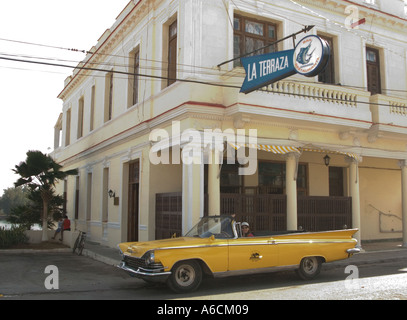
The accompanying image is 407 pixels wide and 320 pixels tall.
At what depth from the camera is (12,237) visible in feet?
57.4

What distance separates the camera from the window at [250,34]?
14.0 m

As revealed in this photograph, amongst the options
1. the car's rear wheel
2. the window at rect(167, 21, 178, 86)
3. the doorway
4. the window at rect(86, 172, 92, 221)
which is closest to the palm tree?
the window at rect(86, 172, 92, 221)

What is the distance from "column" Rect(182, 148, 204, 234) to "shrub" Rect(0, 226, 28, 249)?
880 cm

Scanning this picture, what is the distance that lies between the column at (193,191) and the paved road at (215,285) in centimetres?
238

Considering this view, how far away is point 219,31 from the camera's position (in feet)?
43.7

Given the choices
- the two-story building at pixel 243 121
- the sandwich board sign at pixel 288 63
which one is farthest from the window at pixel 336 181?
the sandwich board sign at pixel 288 63

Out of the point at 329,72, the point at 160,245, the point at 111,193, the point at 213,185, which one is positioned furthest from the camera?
the point at 111,193

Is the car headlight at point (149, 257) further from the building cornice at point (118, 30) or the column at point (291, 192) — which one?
the building cornice at point (118, 30)

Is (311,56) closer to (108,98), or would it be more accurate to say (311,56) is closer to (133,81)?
(133,81)

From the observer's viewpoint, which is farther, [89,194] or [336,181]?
[89,194]

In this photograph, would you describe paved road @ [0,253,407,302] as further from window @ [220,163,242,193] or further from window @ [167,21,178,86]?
window @ [167,21,178,86]

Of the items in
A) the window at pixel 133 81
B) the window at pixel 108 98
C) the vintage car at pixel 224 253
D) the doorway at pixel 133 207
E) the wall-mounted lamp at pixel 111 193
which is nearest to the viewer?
the vintage car at pixel 224 253

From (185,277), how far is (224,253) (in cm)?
94

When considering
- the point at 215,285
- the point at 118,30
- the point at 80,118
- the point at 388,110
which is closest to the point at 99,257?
the point at 215,285
